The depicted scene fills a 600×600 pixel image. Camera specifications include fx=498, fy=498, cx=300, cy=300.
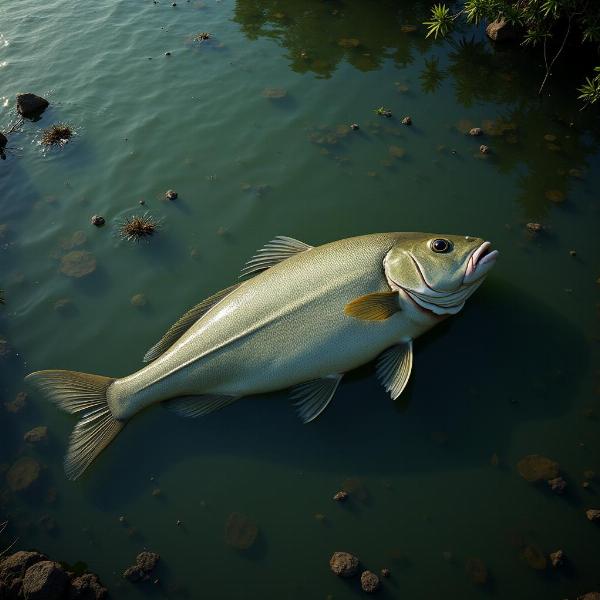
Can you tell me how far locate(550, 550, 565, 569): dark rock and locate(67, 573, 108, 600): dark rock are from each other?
3.59 meters

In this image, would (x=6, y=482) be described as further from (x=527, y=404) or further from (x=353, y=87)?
(x=353, y=87)

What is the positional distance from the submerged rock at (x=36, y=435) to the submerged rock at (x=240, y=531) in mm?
2009

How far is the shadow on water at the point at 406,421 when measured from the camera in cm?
456

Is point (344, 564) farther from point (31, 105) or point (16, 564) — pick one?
point (31, 105)

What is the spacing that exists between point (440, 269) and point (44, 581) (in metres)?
4.07

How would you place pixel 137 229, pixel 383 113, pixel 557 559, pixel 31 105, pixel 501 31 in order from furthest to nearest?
pixel 501 31
pixel 31 105
pixel 383 113
pixel 137 229
pixel 557 559

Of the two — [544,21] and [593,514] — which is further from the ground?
[544,21]

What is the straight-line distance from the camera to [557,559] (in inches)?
154

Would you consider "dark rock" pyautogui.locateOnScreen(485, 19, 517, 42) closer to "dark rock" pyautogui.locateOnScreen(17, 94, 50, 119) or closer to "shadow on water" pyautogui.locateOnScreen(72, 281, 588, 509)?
"shadow on water" pyautogui.locateOnScreen(72, 281, 588, 509)

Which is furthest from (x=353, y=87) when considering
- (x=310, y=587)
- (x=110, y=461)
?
(x=310, y=587)

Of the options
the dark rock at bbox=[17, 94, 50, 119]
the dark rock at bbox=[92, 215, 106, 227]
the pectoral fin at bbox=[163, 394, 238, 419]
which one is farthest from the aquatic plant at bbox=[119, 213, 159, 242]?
the dark rock at bbox=[17, 94, 50, 119]

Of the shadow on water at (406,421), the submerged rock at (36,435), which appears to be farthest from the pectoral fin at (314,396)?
the submerged rock at (36,435)

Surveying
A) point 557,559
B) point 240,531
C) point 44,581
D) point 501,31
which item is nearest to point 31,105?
point 44,581

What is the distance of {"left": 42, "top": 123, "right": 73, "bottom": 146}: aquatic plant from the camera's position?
733 cm
